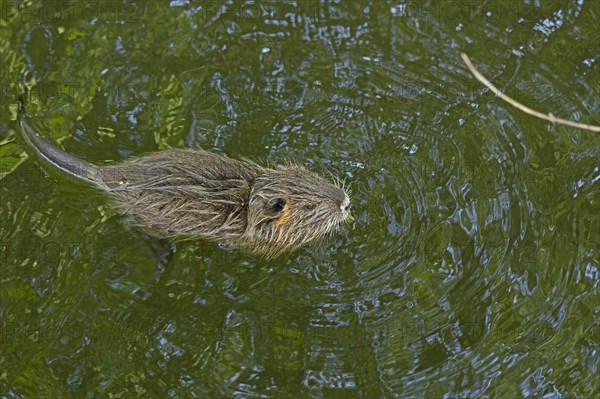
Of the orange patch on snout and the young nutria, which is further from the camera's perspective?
the orange patch on snout

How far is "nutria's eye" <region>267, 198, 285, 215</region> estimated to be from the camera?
4898mm

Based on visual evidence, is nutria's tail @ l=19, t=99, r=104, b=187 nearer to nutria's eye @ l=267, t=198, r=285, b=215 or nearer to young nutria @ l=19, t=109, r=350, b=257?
young nutria @ l=19, t=109, r=350, b=257

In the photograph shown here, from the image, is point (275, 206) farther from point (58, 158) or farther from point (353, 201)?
point (58, 158)

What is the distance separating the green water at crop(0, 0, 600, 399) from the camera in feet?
16.7

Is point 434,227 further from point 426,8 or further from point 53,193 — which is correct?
point 53,193

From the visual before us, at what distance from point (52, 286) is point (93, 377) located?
688 millimetres

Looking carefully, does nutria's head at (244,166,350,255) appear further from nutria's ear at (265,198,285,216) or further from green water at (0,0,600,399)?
green water at (0,0,600,399)

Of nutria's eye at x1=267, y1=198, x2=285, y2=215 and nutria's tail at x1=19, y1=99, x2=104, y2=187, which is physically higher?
nutria's tail at x1=19, y1=99, x2=104, y2=187

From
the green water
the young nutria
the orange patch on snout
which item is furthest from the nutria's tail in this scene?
the orange patch on snout

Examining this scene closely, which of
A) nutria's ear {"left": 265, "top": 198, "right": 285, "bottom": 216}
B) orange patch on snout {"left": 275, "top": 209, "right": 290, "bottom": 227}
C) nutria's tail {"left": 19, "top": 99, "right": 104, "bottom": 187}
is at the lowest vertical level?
orange patch on snout {"left": 275, "top": 209, "right": 290, "bottom": 227}

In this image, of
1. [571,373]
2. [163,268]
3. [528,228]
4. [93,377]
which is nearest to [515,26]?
[528,228]

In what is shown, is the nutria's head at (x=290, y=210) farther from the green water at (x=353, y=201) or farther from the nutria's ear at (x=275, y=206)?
the green water at (x=353, y=201)

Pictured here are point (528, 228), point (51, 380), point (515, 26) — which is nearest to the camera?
point (51, 380)

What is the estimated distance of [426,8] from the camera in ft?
20.3
